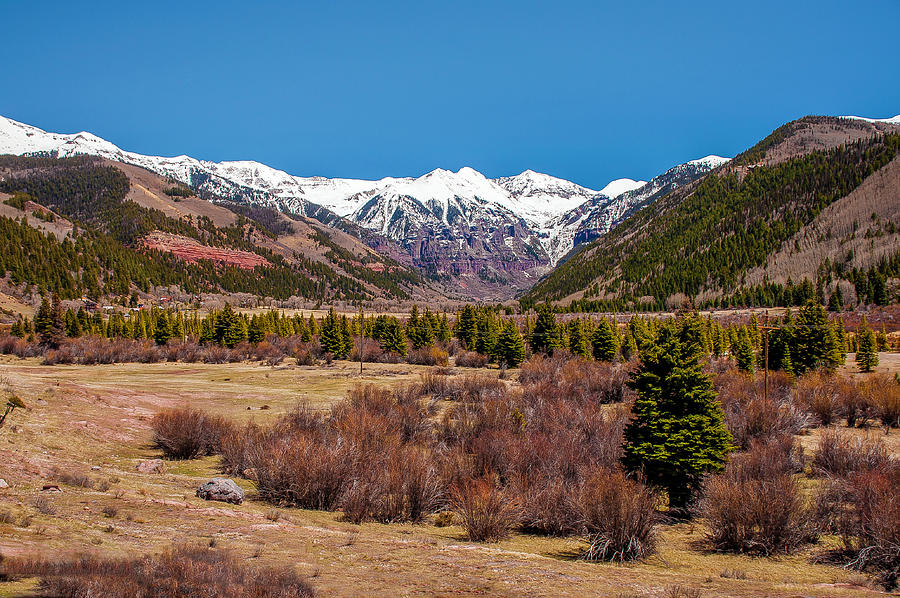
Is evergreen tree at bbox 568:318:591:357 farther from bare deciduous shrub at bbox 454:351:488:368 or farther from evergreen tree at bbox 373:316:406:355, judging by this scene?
evergreen tree at bbox 373:316:406:355

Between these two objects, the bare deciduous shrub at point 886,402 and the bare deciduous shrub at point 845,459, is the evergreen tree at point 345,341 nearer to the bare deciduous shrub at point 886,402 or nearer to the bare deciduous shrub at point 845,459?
the bare deciduous shrub at point 886,402

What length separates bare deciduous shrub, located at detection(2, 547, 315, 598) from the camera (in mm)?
5945

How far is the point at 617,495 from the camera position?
37.2 feet

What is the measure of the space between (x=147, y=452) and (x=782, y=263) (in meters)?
167

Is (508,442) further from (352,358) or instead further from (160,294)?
(160,294)

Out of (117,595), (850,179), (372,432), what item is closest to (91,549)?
(117,595)

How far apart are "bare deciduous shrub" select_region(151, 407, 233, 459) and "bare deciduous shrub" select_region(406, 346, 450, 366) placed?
36.8 meters

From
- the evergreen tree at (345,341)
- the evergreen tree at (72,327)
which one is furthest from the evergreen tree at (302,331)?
the evergreen tree at (72,327)

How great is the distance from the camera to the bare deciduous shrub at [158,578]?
19.5 ft

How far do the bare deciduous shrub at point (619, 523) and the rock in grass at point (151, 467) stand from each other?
38.9 ft

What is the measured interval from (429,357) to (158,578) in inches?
2089

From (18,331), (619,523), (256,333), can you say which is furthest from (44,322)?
(619,523)

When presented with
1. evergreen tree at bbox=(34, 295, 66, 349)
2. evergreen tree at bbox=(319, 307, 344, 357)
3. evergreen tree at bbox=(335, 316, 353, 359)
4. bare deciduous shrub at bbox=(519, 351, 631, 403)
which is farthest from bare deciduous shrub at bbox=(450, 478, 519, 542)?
evergreen tree at bbox=(34, 295, 66, 349)

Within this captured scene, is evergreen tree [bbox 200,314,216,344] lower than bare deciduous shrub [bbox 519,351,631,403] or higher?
higher
